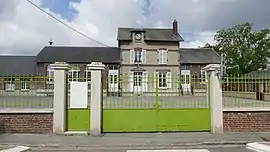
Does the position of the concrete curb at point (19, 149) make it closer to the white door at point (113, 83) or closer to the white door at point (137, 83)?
the white door at point (113, 83)

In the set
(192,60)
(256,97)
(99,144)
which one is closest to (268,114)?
(256,97)

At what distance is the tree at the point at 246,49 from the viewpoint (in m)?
54.4

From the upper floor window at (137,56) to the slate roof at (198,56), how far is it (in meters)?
6.16

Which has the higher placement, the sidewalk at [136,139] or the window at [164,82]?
the window at [164,82]

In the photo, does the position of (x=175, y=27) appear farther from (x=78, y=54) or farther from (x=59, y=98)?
(x=59, y=98)

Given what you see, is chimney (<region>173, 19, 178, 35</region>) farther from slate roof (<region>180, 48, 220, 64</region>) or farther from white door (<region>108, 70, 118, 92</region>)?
white door (<region>108, 70, 118, 92</region>)

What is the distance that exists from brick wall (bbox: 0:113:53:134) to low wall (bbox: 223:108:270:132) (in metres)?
6.59

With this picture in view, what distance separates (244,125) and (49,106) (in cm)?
770

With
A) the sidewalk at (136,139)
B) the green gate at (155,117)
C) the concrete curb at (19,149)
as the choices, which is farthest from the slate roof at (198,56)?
the concrete curb at (19,149)

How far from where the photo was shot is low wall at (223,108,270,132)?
12625mm

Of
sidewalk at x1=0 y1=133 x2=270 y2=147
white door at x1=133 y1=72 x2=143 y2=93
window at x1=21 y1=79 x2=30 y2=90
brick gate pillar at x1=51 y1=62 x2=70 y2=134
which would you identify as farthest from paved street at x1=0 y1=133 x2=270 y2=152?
white door at x1=133 y1=72 x2=143 y2=93

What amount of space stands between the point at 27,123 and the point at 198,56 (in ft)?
136

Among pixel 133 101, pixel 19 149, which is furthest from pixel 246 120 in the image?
pixel 19 149

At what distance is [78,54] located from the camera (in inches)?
1946
